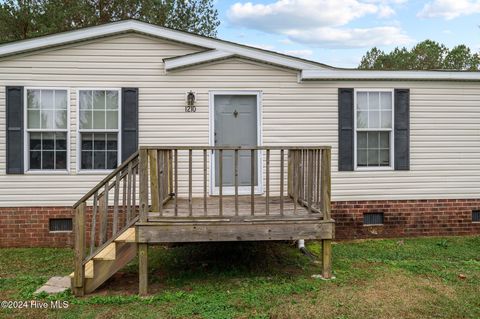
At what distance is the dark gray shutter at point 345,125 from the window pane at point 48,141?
4.96 meters

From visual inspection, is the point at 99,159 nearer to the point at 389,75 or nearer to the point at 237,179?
the point at 237,179

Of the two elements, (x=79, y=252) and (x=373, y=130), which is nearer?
(x=79, y=252)

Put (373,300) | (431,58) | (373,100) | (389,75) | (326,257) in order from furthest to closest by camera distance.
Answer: (431,58) < (373,100) < (389,75) < (326,257) < (373,300)

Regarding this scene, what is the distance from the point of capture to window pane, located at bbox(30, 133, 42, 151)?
22.2ft

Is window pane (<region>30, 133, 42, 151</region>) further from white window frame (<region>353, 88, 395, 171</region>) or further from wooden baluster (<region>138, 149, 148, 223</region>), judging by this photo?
white window frame (<region>353, 88, 395, 171</region>)

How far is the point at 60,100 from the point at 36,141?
0.80m

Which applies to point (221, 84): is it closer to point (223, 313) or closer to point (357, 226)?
point (357, 226)

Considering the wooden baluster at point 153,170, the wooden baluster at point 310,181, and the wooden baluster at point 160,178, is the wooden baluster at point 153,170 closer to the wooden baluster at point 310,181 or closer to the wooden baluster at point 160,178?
the wooden baluster at point 160,178

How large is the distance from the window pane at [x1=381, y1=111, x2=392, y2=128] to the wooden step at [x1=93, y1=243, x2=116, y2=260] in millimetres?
5105

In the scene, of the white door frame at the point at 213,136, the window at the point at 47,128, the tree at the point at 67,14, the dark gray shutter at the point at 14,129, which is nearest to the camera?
the dark gray shutter at the point at 14,129

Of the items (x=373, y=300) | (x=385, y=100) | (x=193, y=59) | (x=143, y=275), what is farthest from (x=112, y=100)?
(x=373, y=300)

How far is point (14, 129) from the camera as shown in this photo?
21.8 ft

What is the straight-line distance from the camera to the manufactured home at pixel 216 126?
6.76m

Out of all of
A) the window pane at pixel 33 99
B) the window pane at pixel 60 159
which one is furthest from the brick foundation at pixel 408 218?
the window pane at pixel 33 99
